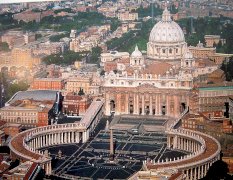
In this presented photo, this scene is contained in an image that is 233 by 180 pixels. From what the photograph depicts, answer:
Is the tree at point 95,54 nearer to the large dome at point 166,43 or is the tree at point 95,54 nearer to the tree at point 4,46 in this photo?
the large dome at point 166,43

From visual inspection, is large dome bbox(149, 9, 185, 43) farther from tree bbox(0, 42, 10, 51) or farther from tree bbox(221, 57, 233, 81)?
tree bbox(0, 42, 10, 51)

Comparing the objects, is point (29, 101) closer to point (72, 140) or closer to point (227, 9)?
point (72, 140)

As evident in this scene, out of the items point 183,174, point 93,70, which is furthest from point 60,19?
point 183,174

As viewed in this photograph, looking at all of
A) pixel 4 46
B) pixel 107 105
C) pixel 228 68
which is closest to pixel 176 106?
pixel 107 105

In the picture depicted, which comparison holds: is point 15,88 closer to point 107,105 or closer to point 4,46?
point 4,46

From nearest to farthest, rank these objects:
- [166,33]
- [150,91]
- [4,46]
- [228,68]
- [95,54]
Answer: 1. [150,91]
2. [4,46]
3. [228,68]
4. [166,33]
5. [95,54]

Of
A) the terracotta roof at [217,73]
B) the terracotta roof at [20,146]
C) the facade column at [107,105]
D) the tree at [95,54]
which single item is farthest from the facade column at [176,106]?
the tree at [95,54]

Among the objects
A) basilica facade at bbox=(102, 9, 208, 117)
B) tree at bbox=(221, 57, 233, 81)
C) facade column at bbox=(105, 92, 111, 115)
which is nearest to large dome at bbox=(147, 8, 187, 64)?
tree at bbox=(221, 57, 233, 81)

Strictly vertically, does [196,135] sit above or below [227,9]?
below
